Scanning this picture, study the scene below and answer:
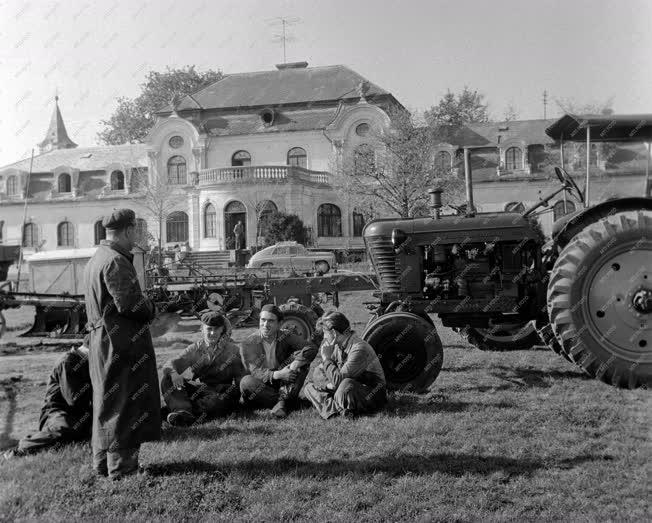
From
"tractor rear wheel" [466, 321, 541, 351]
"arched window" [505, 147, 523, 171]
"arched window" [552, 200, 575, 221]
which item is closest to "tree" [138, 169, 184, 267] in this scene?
"arched window" [505, 147, 523, 171]

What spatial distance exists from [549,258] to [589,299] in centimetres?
100

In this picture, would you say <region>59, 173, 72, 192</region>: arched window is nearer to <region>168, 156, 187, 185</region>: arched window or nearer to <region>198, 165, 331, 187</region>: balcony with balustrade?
<region>168, 156, 187, 185</region>: arched window

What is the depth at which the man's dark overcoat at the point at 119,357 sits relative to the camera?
4.54m

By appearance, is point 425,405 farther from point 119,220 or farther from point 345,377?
point 119,220

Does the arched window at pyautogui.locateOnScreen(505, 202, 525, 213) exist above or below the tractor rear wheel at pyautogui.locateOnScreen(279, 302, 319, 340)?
above

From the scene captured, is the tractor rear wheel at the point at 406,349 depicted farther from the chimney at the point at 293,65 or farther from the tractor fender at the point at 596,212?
the chimney at the point at 293,65

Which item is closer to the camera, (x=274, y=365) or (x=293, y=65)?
(x=274, y=365)

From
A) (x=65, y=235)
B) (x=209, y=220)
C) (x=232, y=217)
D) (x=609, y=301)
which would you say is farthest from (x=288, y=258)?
(x=65, y=235)

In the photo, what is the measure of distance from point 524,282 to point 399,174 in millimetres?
24228

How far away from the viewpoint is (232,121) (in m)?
43.5

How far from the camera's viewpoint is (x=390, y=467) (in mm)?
4875

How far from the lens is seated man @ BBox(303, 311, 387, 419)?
20.5 feet

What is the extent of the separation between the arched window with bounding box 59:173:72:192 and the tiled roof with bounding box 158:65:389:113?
993 centimetres

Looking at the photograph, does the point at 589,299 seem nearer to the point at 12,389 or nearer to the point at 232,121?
the point at 12,389
